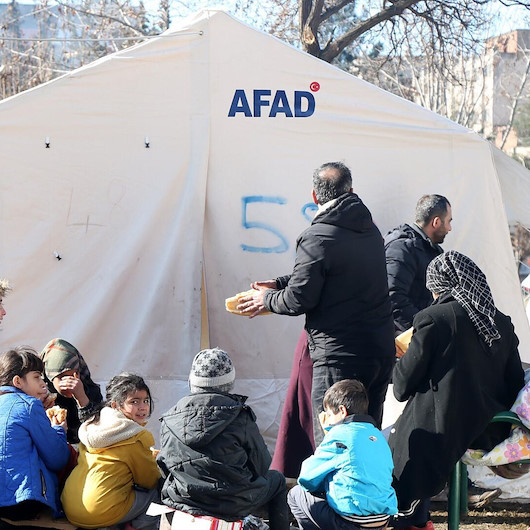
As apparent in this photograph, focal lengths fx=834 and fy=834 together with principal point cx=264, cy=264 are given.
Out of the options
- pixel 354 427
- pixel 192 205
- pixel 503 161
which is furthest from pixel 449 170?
pixel 354 427

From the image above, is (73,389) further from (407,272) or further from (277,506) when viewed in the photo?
(407,272)

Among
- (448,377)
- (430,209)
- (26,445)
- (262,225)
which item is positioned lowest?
(26,445)

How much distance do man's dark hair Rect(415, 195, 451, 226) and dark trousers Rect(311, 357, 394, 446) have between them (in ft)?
3.56

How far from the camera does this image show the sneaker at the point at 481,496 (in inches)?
195

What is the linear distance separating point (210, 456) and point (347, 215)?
1.35 metres

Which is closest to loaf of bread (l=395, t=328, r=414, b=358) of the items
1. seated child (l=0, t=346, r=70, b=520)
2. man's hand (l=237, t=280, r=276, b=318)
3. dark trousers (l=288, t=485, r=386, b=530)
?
man's hand (l=237, t=280, r=276, b=318)

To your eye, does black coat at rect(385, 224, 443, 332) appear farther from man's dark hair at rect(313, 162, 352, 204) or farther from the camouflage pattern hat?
the camouflage pattern hat

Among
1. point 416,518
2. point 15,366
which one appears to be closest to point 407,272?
point 416,518

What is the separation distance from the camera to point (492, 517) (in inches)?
190

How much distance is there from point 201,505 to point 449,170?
3.04 meters

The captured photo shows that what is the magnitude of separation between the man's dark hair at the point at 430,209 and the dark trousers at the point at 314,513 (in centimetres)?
187

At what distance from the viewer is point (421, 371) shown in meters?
3.62

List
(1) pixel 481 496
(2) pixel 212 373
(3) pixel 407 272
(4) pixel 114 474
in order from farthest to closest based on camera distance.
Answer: (1) pixel 481 496
(3) pixel 407 272
(4) pixel 114 474
(2) pixel 212 373

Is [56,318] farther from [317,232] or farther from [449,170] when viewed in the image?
[449,170]
